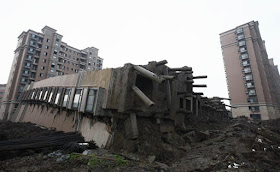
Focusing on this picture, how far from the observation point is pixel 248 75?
42.1 metres

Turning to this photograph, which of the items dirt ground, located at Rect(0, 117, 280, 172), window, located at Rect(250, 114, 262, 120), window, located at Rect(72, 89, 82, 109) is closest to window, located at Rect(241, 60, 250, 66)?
window, located at Rect(250, 114, 262, 120)

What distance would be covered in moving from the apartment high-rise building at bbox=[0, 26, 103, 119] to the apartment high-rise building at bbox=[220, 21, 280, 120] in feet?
193

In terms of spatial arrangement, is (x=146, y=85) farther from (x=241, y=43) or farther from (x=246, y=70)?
(x=241, y=43)

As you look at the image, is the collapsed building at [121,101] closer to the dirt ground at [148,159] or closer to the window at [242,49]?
the dirt ground at [148,159]

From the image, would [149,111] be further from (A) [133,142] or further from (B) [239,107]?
(B) [239,107]

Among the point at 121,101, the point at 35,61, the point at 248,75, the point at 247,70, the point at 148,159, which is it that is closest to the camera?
the point at 148,159

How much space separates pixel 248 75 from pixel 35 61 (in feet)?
227

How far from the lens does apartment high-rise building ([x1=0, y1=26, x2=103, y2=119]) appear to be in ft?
130

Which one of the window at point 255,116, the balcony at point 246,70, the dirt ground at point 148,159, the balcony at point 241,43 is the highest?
the balcony at point 241,43

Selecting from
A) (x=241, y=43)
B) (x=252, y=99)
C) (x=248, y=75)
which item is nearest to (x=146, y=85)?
(x=252, y=99)

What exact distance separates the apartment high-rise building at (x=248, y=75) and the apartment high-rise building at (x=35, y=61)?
193 ft

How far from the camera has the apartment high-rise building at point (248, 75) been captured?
128 ft

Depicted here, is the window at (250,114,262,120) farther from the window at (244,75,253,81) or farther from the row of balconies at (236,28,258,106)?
the window at (244,75,253,81)

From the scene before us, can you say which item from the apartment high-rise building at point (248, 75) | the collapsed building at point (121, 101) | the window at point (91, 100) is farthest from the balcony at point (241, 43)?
the window at point (91, 100)
